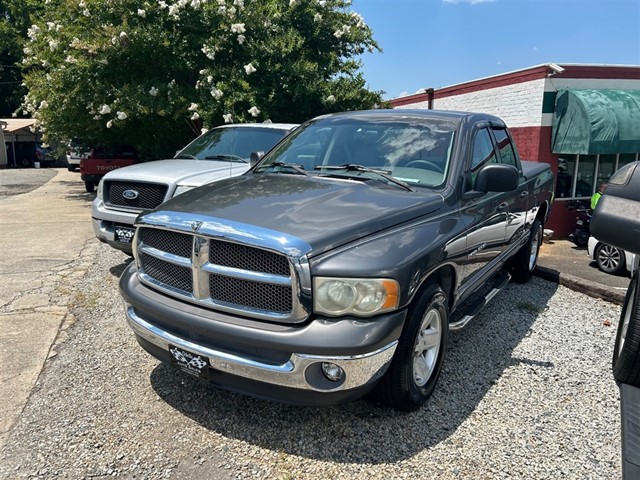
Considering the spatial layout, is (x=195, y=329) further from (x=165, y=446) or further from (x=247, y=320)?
(x=165, y=446)

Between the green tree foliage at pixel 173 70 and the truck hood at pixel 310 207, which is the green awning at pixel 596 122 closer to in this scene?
the green tree foliage at pixel 173 70

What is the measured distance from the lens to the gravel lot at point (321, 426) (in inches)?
108

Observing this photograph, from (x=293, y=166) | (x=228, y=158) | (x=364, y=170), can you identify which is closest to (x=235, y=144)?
(x=228, y=158)

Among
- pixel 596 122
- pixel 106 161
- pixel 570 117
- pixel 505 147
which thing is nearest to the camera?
pixel 505 147

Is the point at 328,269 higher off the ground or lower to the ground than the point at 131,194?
higher

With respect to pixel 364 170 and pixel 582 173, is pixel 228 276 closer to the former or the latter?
pixel 364 170

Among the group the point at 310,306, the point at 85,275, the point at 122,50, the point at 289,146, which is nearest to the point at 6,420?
the point at 310,306

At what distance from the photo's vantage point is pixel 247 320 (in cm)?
278

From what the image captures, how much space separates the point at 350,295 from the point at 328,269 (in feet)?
0.58

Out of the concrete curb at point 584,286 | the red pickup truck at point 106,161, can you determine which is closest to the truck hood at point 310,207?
the concrete curb at point 584,286

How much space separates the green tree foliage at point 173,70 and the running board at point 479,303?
307 inches

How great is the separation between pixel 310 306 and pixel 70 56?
11.8m

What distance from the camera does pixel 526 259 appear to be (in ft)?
19.9

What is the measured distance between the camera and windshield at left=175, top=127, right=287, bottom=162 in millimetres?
7121
